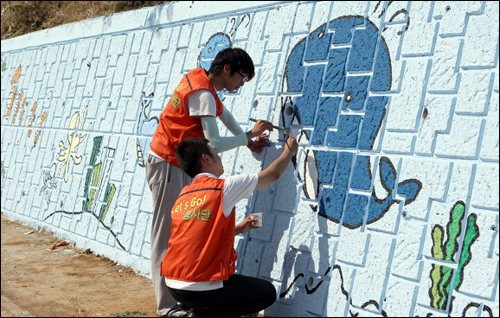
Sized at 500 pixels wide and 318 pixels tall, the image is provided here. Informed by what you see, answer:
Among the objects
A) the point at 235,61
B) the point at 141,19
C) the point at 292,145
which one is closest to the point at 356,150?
the point at 292,145

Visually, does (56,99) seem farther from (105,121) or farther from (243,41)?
(243,41)

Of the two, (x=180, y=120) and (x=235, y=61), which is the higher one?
(x=235, y=61)

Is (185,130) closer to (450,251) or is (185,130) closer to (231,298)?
(231,298)

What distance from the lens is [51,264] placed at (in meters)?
5.57

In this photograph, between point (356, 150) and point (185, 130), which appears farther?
point (185, 130)

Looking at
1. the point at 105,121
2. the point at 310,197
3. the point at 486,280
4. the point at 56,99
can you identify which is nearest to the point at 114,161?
the point at 105,121

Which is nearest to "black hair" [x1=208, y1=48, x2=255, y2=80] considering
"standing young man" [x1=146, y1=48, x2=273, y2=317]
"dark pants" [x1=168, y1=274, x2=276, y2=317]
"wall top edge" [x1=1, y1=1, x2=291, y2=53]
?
"standing young man" [x1=146, y1=48, x2=273, y2=317]

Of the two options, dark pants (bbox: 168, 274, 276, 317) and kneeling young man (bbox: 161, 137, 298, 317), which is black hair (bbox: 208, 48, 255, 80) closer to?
kneeling young man (bbox: 161, 137, 298, 317)

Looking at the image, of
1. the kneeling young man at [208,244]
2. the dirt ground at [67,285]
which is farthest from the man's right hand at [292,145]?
the dirt ground at [67,285]

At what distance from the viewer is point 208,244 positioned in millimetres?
3322

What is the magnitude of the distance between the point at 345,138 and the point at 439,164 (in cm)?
71

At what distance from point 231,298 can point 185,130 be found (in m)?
1.23

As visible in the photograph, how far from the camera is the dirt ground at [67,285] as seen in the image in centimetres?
417

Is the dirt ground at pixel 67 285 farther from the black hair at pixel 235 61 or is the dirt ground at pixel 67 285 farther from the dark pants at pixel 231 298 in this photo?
the black hair at pixel 235 61
